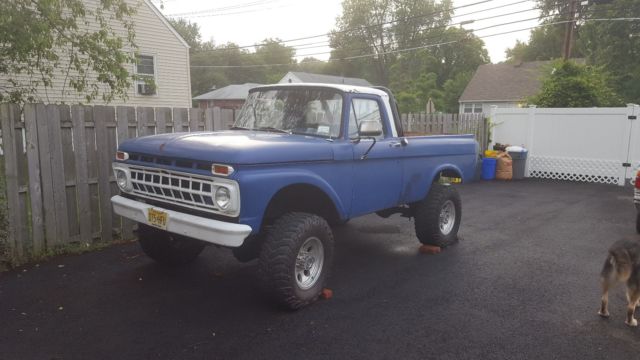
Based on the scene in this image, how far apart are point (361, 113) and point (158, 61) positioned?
16.0 m

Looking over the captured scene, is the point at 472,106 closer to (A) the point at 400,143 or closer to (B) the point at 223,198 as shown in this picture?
(A) the point at 400,143

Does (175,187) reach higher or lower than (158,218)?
higher

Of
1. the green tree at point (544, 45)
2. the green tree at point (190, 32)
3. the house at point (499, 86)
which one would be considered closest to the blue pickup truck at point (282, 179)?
the house at point (499, 86)

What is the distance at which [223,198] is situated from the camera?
373 centimetres

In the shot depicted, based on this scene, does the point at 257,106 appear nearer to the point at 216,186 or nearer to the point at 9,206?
the point at 216,186

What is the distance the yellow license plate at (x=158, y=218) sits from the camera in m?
4.07

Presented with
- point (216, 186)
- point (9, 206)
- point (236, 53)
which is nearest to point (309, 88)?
point (216, 186)

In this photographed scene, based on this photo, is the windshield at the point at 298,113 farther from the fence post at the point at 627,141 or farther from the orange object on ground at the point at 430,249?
the fence post at the point at 627,141

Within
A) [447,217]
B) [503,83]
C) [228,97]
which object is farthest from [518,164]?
[228,97]

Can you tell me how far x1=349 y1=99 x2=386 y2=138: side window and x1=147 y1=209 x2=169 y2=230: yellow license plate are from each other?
6.66 ft

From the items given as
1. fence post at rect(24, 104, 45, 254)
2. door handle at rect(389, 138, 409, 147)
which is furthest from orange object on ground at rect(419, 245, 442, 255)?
fence post at rect(24, 104, 45, 254)

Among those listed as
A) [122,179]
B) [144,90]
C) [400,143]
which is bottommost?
[122,179]

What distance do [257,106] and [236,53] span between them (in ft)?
249

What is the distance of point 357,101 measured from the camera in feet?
16.9
